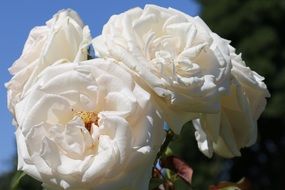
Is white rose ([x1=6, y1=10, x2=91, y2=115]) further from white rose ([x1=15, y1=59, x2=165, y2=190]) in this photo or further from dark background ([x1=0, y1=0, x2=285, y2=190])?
dark background ([x1=0, y1=0, x2=285, y2=190])

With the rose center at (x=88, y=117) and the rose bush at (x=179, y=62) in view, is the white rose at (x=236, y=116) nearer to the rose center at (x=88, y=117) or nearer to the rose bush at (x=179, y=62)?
the rose bush at (x=179, y=62)

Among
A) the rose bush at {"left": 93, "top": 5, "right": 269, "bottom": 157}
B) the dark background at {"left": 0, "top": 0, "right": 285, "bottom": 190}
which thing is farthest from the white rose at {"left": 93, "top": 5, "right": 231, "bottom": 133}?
the dark background at {"left": 0, "top": 0, "right": 285, "bottom": 190}

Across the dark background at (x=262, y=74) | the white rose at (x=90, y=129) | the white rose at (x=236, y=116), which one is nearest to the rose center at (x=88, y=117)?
the white rose at (x=90, y=129)

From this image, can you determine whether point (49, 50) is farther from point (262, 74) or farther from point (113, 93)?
point (262, 74)

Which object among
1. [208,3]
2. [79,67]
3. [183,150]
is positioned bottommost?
[183,150]

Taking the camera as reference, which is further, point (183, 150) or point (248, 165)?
point (248, 165)

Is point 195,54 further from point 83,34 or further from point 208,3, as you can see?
point 208,3

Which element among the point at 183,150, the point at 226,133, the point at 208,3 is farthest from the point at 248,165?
the point at 226,133

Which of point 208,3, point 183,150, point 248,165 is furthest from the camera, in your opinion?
point 208,3
